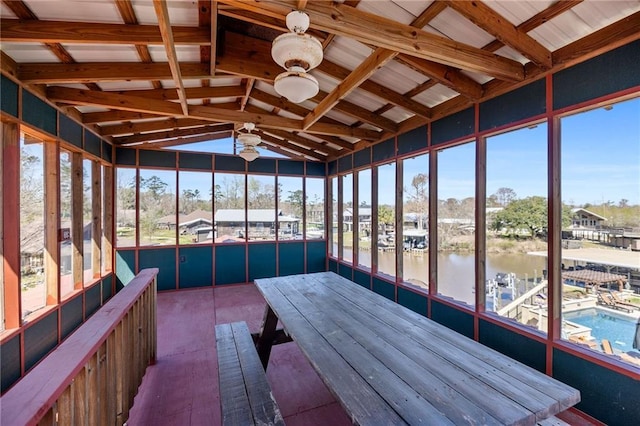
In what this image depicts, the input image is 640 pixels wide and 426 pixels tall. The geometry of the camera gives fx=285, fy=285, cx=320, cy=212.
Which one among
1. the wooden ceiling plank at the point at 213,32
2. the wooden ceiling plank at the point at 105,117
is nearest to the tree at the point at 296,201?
the wooden ceiling plank at the point at 105,117

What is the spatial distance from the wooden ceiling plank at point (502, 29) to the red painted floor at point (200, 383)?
3084 mm

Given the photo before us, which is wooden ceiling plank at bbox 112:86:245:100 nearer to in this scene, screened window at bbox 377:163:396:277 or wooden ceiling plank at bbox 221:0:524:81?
wooden ceiling plank at bbox 221:0:524:81

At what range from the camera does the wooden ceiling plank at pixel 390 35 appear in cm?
181

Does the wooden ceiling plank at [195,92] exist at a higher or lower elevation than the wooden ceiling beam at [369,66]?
higher

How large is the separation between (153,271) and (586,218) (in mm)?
4024

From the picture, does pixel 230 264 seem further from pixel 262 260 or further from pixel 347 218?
pixel 347 218

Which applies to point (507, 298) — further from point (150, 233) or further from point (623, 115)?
point (150, 233)

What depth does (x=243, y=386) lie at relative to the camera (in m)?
1.78

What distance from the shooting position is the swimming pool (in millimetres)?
2129

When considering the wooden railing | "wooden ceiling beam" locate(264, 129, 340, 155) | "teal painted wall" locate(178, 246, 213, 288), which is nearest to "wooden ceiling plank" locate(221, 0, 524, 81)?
the wooden railing

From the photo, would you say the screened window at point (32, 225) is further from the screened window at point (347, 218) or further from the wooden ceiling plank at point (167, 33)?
the screened window at point (347, 218)

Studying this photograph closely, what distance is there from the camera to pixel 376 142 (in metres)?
4.86

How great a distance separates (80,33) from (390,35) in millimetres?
2407

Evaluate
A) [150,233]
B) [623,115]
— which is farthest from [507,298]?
[150,233]
